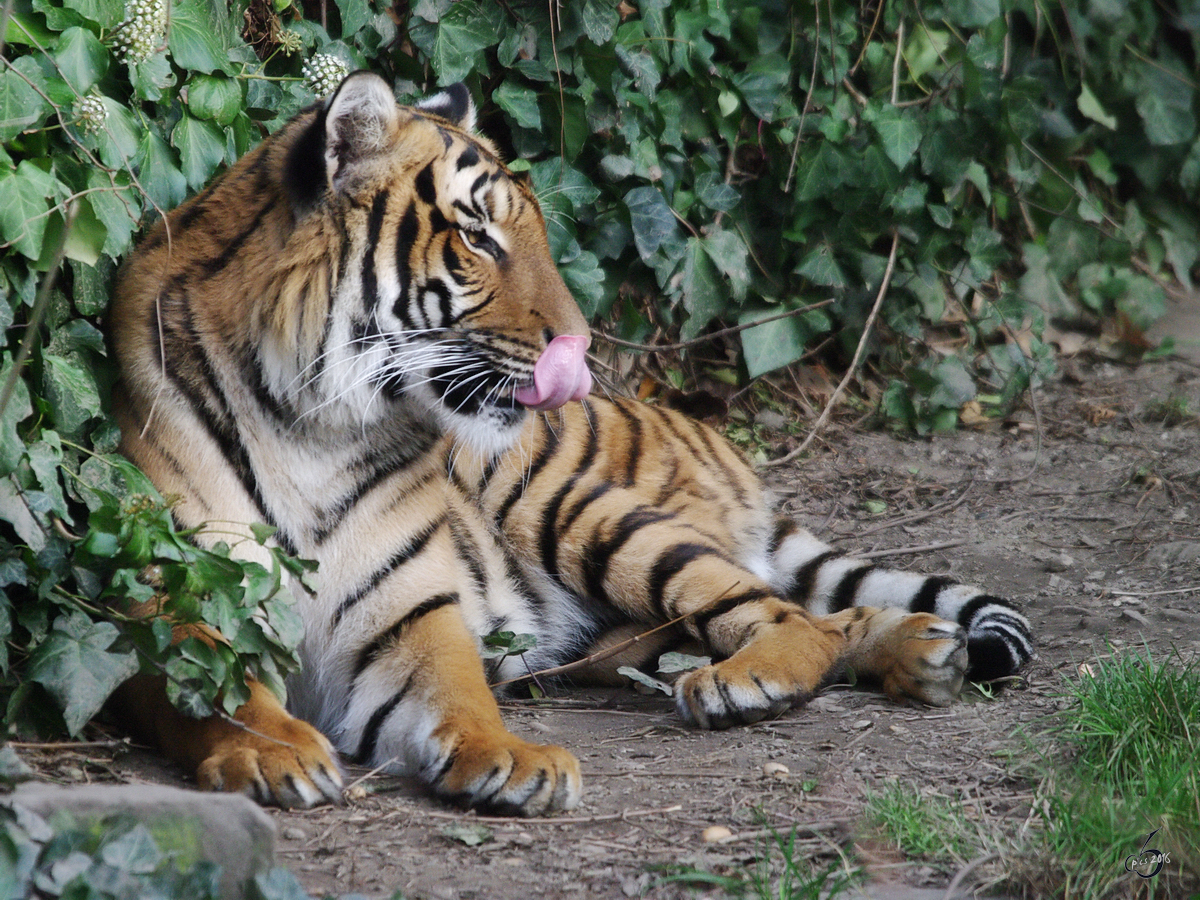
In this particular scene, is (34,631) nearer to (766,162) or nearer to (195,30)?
(195,30)

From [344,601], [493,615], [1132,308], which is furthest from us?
[1132,308]

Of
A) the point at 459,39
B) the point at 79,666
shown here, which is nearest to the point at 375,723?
the point at 79,666

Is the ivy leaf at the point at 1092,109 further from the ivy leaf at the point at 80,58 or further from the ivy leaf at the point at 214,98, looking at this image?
the ivy leaf at the point at 80,58

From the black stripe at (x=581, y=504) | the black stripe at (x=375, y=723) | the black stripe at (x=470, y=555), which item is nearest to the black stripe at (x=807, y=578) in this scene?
the black stripe at (x=581, y=504)

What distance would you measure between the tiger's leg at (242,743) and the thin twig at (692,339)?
2060 mm

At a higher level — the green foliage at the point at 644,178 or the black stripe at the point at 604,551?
the green foliage at the point at 644,178

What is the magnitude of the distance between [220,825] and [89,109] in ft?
4.83

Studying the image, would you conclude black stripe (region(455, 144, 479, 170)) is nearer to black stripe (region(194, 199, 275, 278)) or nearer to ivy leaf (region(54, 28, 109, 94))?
black stripe (region(194, 199, 275, 278))

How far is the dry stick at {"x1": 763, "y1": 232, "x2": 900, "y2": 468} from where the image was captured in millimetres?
4512

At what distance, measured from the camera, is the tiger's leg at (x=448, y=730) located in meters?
2.21

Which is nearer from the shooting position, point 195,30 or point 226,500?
point 226,500

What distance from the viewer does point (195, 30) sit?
108 inches

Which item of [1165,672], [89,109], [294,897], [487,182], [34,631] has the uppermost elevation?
[89,109]

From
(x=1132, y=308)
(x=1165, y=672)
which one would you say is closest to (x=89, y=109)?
(x=1165, y=672)
